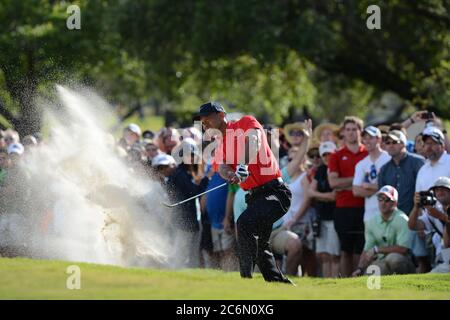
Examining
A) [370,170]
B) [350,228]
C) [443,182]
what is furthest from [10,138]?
[443,182]

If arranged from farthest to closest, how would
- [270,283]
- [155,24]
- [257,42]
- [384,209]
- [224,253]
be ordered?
[155,24] → [257,42] → [224,253] → [384,209] → [270,283]

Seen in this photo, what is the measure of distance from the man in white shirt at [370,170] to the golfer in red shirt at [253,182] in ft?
12.0

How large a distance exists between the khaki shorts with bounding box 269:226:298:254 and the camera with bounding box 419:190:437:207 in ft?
9.12

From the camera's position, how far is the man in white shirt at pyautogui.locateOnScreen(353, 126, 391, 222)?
14.7 m

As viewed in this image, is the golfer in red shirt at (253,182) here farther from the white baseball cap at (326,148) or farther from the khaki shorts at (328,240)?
the white baseball cap at (326,148)

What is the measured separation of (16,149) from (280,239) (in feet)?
16.3

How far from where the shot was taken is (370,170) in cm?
1488

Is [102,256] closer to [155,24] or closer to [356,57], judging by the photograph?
[155,24]

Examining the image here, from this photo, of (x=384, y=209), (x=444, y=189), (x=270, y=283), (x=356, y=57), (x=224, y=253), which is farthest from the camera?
(x=356, y=57)

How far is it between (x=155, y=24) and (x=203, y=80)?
3145 mm

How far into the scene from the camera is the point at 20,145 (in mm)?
17141

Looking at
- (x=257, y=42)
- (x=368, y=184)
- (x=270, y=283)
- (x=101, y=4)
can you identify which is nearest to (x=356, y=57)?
(x=257, y=42)

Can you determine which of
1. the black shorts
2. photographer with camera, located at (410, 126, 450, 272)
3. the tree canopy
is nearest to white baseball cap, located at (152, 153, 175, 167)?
the black shorts

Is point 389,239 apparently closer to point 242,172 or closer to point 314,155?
point 314,155
